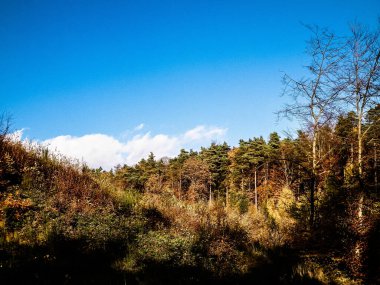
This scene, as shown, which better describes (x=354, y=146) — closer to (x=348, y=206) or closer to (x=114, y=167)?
(x=348, y=206)

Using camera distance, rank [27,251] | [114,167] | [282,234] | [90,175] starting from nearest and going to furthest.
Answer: [27,251], [282,234], [90,175], [114,167]

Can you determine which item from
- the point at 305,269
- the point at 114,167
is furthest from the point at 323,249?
the point at 114,167

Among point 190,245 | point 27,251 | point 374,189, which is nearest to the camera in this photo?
point 27,251

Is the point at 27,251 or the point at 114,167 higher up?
the point at 114,167

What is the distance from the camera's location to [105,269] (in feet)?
18.5

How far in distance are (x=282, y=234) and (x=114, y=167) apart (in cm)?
6549

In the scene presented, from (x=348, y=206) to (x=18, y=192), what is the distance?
27.8ft

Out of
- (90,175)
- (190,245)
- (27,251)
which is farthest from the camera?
(90,175)

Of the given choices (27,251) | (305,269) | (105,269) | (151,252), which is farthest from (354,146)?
(27,251)

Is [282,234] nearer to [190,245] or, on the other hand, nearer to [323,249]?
[323,249]

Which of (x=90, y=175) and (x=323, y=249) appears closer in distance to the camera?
(x=323, y=249)

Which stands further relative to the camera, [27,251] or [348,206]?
[348,206]

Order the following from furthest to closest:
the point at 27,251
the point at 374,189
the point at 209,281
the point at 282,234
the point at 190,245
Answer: the point at 282,234
the point at 190,245
the point at 374,189
the point at 209,281
the point at 27,251

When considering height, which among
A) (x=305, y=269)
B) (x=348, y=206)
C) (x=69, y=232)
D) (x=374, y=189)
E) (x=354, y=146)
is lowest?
(x=305, y=269)
